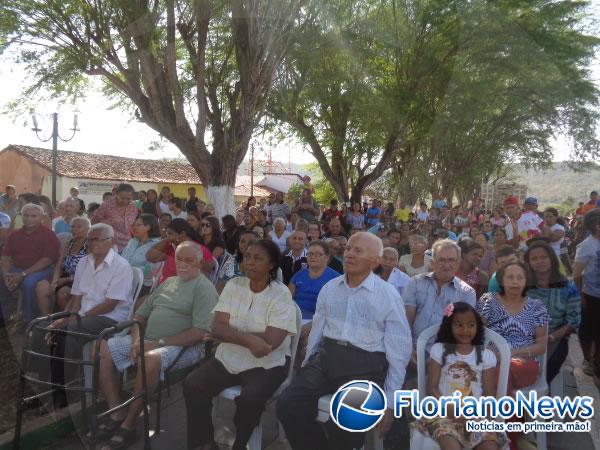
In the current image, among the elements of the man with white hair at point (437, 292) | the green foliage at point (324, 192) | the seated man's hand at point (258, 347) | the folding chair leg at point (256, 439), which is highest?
the green foliage at point (324, 192)

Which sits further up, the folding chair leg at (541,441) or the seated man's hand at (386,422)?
the seated man's hand at (386,422)

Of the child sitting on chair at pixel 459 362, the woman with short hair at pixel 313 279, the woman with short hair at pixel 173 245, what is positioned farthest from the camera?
the woman with short hair at pixel 173 245

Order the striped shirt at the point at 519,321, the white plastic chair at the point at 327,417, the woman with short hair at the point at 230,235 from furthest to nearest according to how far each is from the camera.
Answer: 1. the woman with short hair at the point at 230,235
2. the striped shirt at the point at 519,321
3. the white plastic chair at the point at 327,417

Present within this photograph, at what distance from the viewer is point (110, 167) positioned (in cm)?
3978

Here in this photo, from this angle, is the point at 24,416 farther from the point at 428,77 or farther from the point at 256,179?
the point at 256,179

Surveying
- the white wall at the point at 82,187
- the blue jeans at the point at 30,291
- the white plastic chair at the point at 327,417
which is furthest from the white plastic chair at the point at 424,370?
the white wall at the point at 82,187

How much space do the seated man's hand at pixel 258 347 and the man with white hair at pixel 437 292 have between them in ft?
3.81

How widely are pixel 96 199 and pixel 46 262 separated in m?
32.3

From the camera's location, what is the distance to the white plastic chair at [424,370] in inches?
119

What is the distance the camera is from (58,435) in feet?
12.4

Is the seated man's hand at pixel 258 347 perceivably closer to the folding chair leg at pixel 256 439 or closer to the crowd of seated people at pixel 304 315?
the crowd of seated people at pixel 304 315

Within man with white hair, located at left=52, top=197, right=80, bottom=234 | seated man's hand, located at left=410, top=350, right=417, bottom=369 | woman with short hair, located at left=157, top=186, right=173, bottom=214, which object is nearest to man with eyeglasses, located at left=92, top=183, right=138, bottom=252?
man with white hair, located at left=52, top=197, right=80, bottom=234

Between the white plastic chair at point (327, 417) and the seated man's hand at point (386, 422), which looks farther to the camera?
the white plastic chair at point (327, 417)

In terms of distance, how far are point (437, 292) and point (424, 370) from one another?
84 cm
